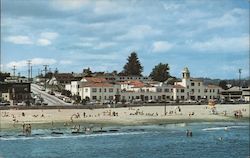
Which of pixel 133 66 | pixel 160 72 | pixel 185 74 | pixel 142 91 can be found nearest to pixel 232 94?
pixel 185 74

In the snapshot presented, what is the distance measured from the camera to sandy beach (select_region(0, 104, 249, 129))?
68.6 meters

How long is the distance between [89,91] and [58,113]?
3473 centimetres

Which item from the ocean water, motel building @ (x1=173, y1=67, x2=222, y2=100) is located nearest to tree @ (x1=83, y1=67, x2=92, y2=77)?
motel building @ (x1=173, y1=67, x2=222, y2=100)

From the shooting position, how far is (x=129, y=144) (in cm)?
4778

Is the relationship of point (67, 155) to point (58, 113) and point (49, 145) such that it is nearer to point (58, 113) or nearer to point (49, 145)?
point (49, 145)

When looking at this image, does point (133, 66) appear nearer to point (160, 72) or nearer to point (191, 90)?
point (160, 72)

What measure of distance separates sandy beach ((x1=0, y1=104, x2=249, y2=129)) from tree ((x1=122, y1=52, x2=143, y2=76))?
245 feet

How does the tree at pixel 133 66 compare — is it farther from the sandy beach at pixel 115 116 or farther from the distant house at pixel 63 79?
the sandy beach at pixel 115 116

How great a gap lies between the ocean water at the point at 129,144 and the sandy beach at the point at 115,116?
779 centimetres

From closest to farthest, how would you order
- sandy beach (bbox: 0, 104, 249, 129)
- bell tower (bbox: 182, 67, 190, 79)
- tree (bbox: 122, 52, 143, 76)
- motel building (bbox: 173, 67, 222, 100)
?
1. sandy beach (bbox: 0, 104, 249, 129)
2. motel building (bbox: 173, 67, 222, 100)
3. bell tower (bbox: 182, 67, 190, 79)
4. tree (bbox: 122, 52, 143, 76)

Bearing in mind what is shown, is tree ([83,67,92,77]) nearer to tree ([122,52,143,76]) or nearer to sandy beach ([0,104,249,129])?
tree ([122,52,143,76])

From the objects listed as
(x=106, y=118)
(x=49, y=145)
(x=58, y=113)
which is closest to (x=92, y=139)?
(x=49, y=145)

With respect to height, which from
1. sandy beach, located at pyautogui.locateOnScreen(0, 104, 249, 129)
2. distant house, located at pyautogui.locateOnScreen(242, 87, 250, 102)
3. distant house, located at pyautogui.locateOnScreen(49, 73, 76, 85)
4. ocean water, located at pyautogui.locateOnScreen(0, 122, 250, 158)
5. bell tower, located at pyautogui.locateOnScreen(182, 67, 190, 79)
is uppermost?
distant house, located at pyautogui.locateOnScreen(49, 73, 76, 85)

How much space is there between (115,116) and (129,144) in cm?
2891
